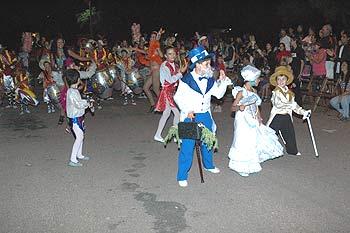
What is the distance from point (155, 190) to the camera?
5891mm

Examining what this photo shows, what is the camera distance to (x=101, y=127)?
994 cm

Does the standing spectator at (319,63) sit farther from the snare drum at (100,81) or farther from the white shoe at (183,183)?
the white shoe at (183,183)

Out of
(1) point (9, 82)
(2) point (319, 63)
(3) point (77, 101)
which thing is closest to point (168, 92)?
(3) point (77, 101)

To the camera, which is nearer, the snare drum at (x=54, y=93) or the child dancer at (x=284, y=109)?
the child dancer at (x=284, y=109)

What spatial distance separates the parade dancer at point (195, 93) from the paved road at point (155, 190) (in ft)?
1.31

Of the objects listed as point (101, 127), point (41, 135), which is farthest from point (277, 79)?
point (41, 135)

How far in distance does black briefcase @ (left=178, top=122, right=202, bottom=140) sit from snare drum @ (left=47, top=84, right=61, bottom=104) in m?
5.92

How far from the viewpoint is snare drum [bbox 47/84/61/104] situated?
35.9 feet

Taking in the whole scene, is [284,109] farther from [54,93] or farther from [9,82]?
[9,82]

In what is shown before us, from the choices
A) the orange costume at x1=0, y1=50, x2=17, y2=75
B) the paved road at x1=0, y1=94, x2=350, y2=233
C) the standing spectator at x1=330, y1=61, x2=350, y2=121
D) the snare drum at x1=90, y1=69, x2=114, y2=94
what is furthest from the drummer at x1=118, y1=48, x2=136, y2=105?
the standing spectator at x1=330, y1=61, x2=350, y2=121

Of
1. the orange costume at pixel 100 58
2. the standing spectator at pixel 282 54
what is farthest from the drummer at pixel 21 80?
the standing spectator at pixel 282 54

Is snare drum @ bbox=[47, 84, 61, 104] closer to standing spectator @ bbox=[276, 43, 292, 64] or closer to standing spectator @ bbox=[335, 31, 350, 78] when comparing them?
standing spectator @ bbox=[276, 43, 292, 64]

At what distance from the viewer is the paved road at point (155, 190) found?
4848mm

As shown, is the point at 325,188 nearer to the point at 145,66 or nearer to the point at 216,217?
the point at 216,217
